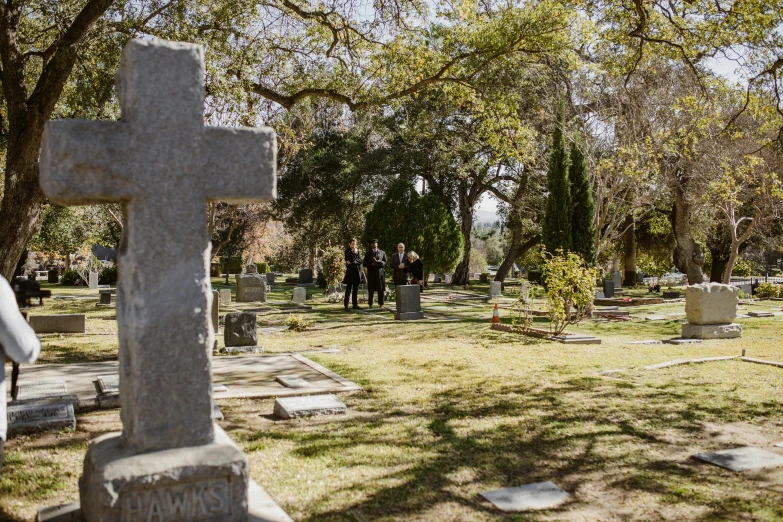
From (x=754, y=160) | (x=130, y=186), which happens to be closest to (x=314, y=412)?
(x=130, y=186)

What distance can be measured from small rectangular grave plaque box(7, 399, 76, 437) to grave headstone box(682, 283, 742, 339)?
11.3m

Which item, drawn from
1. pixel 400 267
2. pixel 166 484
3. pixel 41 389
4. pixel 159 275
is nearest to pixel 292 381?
pixel 41 389

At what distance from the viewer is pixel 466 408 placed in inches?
260

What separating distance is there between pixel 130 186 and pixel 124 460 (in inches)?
52.3

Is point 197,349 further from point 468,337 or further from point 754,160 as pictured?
point 754,160

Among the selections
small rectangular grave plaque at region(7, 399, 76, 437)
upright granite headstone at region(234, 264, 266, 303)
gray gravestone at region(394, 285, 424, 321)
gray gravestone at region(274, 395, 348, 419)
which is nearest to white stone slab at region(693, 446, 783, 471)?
gray gravestone at region(274, 395, 348, 419)

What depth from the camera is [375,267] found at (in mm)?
18062

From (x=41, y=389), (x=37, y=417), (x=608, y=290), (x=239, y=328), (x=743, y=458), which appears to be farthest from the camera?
(x=608, y=290)

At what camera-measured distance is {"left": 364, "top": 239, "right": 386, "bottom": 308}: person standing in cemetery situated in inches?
705

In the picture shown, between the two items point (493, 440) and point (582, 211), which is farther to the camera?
point (582, 211)

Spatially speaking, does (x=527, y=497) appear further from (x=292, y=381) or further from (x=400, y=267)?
(x=400, y=267)

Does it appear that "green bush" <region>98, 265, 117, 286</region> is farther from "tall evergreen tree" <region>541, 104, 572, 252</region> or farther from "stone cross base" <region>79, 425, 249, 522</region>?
"stone cross base" <region>79, 425, 249, 522</region>

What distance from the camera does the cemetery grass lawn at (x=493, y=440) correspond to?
4172 mm

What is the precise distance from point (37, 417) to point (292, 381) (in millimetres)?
2713
